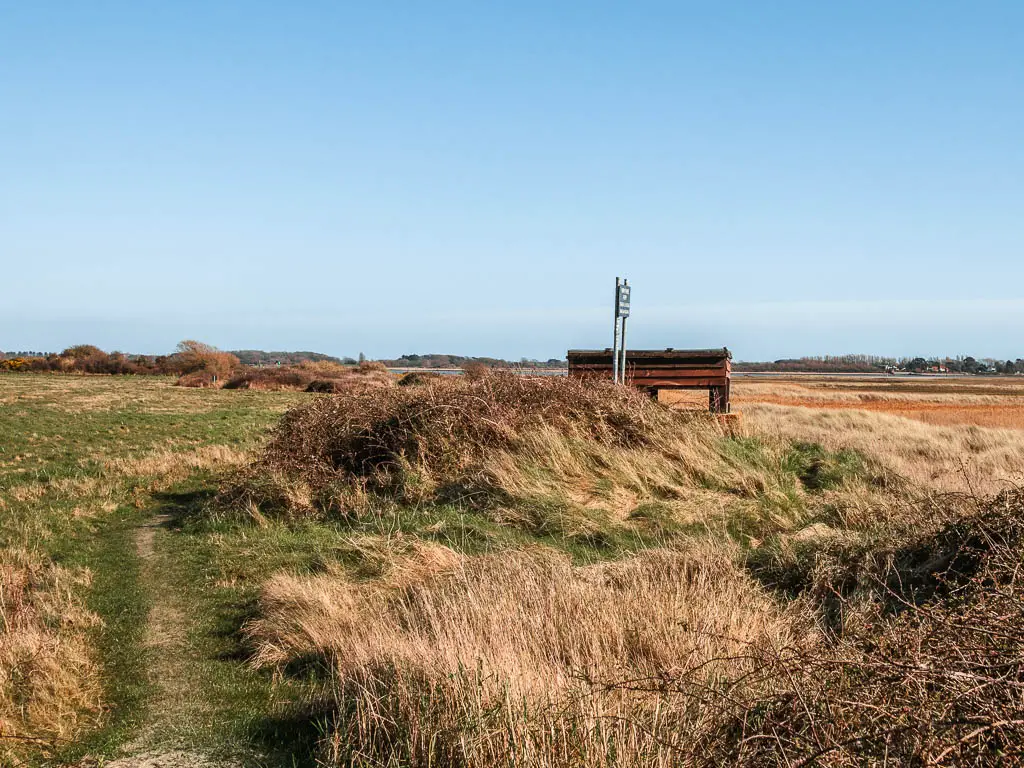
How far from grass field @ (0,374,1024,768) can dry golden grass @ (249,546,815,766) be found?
0.08 ft

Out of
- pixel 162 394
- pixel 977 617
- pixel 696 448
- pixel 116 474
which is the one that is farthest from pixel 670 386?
pixel 162 394

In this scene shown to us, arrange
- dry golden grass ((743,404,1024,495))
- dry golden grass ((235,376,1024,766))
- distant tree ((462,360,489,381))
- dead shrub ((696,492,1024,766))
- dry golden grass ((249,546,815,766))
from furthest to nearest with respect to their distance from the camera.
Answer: distant tree ((462,360,489,381)) → dry golden grass ((743,404,1024,495)) → dry golden grass ((249,546,815,766)) → dry golden grass ((235,376,1024,766)) → dead shrub ((696,492,1024,766))

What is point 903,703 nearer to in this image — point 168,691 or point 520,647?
point 520,647

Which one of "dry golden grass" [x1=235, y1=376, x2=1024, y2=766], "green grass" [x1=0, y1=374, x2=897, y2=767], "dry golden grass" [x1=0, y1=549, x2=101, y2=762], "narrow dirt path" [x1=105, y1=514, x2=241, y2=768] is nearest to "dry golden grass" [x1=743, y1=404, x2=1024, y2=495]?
"dry golden grass" [x1=235, y1=376, x2=1024, y2=766]

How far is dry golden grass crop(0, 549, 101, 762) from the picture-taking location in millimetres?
4699

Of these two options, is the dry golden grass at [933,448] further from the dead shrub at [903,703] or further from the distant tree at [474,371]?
the dead shrub at [903,703]

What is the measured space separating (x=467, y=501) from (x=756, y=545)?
3351 millimetres

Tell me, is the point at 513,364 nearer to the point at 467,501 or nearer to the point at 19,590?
the point at 467,501

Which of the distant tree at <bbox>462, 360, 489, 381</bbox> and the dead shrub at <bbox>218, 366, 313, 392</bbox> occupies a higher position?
the distant tree at <bbox>462, 360, 489, 381</bbox>

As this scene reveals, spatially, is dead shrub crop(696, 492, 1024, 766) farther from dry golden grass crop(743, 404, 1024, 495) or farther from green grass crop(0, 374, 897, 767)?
dry golden grass crop(743, 404, 1024, 495)

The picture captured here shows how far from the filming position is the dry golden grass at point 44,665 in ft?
15.4

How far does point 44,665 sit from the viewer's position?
5.13 metres

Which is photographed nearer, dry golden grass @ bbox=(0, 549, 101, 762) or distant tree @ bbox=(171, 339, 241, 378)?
dry golden grass @ bbox=(0, 549, 101, 762)

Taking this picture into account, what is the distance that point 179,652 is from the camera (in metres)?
5.98
